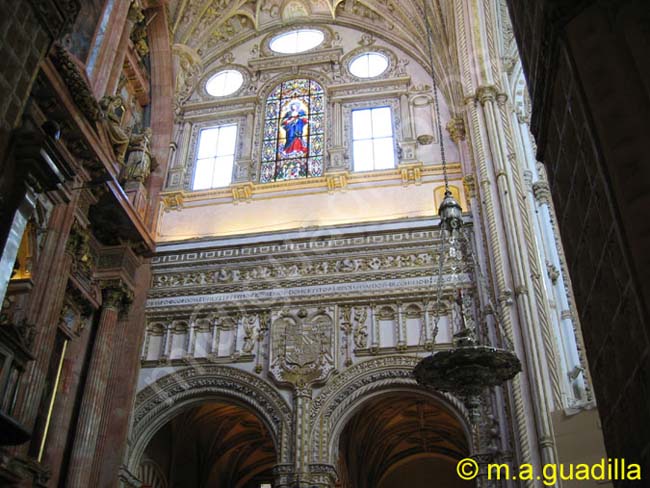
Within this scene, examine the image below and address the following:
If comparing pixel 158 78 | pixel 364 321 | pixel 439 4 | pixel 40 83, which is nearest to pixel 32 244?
pixel 40 83

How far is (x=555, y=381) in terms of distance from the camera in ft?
30.6

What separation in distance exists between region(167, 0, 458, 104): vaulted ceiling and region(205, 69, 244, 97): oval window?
67 cm

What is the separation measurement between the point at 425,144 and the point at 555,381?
6.51 m

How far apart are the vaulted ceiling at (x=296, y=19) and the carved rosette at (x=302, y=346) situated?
258 inches

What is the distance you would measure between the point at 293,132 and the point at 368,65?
106 inches

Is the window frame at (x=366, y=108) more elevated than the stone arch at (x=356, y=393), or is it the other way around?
the window frame at (x=366, y=108)

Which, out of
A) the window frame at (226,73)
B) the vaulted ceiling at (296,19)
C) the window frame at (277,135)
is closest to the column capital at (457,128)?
the vaulted ceiling at (296,19)

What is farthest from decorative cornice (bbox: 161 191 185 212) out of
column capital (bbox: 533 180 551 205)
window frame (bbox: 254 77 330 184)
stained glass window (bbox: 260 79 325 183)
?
column capital (bbox: 533 180 551 205)

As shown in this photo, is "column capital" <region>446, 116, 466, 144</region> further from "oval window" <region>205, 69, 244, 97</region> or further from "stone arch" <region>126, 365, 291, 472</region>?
"stone arch" <region>126, 365, 291, 472</region>

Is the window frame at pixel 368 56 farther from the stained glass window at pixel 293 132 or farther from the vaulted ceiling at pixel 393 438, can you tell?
the vaulted ceiling at pixel 393 438

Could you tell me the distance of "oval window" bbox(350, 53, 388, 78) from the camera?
53.1 feet

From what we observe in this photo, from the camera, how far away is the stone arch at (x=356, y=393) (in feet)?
35.7

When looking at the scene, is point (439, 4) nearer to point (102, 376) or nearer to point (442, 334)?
point (442, 334)

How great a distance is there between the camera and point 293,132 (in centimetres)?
1538
